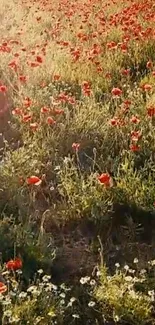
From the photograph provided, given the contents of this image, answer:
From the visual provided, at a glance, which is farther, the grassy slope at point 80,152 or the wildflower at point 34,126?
the wildflower at point 34,126

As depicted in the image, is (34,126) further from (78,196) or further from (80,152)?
(78,196)

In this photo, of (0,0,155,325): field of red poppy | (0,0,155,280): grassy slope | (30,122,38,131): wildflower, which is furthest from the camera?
(30,122,38,131): wildflower

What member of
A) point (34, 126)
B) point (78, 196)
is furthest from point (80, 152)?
point (78, 196)

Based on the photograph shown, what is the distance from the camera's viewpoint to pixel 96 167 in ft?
12.9

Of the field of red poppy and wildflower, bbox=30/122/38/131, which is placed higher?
wildflower, bbox=30/122/38/131

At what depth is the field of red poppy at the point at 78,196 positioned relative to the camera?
106 inches

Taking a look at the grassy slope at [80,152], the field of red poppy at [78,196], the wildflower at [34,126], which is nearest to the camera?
the field of red poppy at [78,196]

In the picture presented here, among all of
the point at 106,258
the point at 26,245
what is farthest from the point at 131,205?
the point at 26,245

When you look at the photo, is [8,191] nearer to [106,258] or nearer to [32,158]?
[32,158]

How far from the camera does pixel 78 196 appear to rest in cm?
349

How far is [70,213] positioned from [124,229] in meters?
0.34

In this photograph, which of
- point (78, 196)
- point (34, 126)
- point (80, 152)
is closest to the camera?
point (78, 196)

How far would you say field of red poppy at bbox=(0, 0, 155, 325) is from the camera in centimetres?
270

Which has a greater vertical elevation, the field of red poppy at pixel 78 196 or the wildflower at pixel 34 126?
the wildflower at pixel 34 126
